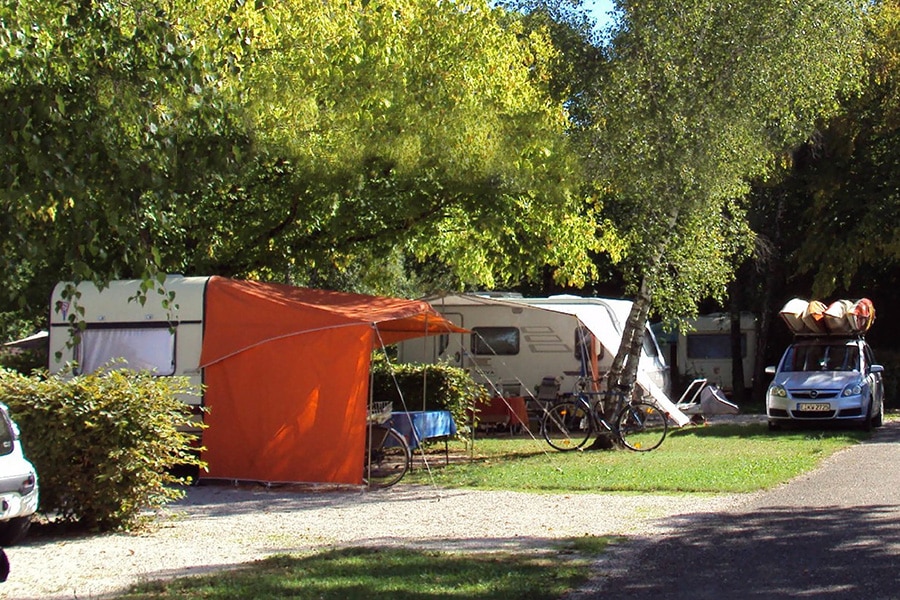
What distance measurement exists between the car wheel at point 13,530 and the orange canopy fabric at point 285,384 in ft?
13.9

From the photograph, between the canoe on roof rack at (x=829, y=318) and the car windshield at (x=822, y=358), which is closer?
the car windshield at (x=822, y=358)

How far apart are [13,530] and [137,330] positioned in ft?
17.7

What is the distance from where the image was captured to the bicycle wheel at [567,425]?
16844 millimetres

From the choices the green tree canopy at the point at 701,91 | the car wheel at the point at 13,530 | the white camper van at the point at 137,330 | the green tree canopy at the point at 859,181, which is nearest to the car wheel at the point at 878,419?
the green tree canopy at the point at 859,181

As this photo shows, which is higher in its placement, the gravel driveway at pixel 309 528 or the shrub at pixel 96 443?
the shrub at pixel 96 443

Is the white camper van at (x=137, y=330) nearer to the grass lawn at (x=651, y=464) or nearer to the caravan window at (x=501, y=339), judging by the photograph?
the grass lawn at (x=651, y=464)

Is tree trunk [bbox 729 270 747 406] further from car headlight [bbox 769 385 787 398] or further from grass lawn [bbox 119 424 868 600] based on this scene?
car headlight [bbox 769 385 787 398]

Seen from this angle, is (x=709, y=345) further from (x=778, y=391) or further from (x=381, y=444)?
(x=381, y=444)

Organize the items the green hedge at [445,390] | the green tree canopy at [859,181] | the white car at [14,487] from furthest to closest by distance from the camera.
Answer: the green tree canopy at [859,181]
the green hedge at [445,390]
the white car at [14,487]

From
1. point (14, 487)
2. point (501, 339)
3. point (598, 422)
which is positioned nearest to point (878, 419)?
point (598, 422)

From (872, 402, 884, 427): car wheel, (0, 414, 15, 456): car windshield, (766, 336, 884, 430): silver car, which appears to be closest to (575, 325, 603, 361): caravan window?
(766, 336, 884, 430): silver car

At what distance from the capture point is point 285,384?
13.3m

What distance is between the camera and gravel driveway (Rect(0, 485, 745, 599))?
8.33 m

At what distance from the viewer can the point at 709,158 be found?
14734mm
